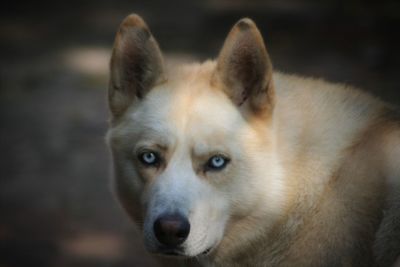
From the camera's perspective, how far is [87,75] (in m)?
8.66

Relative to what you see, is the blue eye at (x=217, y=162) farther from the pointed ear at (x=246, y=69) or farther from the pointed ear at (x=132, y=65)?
the pointed ear at (x=132, y=65)

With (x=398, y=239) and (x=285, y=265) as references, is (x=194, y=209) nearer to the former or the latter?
(x=285, y=265)

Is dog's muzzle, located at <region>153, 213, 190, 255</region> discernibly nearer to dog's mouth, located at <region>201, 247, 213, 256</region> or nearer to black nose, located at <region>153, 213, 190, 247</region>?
black nose, located at <region>153, 213, 190, 247</region>

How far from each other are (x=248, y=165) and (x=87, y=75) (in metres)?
5.16

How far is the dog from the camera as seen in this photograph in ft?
11.9

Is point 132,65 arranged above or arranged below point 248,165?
above

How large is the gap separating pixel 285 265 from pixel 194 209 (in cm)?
55

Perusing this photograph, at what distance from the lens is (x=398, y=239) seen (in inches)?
143

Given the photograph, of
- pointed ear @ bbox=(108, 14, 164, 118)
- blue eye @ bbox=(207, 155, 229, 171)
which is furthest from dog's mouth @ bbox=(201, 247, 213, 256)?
pointed ear @ bbox=(108, 14, 164, 118)

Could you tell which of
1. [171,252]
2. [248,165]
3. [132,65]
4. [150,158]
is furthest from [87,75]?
[171,252]

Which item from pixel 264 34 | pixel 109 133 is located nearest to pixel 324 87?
pixel 109 133

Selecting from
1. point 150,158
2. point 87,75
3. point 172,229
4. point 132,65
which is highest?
point 132,65

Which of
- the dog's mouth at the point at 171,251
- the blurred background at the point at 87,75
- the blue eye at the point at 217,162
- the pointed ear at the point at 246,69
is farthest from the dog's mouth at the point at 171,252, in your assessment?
the blurred background at the point at 87,75

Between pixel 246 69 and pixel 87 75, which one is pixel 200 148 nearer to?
pixel 246 69
